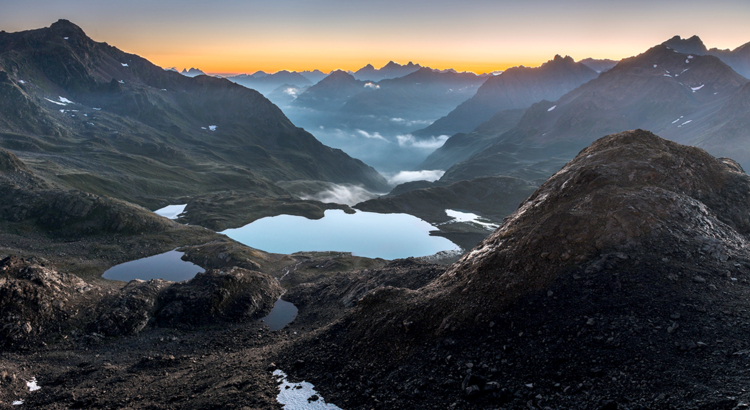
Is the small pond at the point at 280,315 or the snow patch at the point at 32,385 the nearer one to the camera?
the snow patch at the point at 32,385

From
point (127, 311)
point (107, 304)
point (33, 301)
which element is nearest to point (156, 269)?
point (107, 304)

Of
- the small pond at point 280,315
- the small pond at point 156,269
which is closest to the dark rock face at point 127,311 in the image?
the small pond at point 280,315

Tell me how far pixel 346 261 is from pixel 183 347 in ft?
179

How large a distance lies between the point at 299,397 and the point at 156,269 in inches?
2895

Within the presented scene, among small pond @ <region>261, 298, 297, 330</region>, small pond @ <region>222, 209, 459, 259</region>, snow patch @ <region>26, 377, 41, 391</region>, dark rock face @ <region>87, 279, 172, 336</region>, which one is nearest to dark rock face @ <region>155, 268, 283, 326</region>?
small pond @ <region>261, 298, 297, 330</region>

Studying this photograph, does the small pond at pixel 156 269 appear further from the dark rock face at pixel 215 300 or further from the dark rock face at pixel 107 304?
the dark rock face at pixel 215 300

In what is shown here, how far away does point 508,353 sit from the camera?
24.8 m

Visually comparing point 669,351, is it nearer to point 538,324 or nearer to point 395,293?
point 538,324

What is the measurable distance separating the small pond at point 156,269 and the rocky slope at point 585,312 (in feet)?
199

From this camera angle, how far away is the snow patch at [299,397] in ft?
89.4

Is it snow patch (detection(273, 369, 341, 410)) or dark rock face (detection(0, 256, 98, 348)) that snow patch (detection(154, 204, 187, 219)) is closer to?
dark rock face (detection(0, 256, 98, 348))

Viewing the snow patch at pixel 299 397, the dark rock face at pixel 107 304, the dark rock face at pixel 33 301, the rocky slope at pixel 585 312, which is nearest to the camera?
the rocky slope at pixel 585 312

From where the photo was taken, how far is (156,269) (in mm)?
87500

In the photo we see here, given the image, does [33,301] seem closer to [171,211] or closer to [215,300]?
[215,300]
